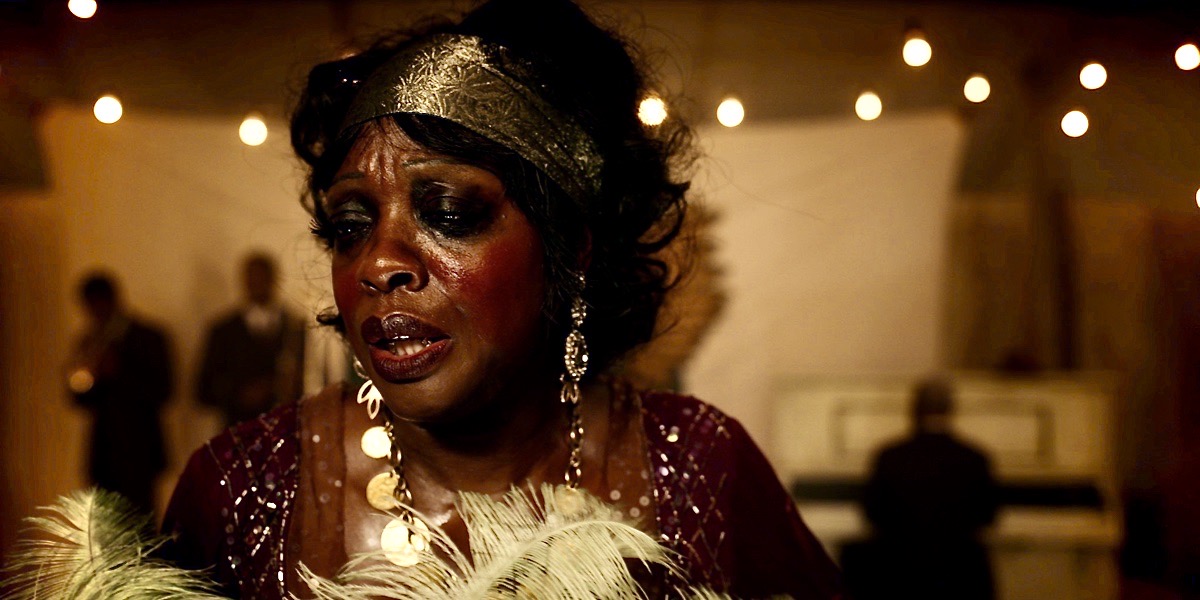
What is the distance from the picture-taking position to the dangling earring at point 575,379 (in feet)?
5.41

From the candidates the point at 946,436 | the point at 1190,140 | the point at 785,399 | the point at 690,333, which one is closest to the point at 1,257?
the point at 690,333

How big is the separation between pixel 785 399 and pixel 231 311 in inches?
108

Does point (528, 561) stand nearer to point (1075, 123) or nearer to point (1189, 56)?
point (1075, 123)

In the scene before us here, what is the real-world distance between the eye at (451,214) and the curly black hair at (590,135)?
70 millimetres

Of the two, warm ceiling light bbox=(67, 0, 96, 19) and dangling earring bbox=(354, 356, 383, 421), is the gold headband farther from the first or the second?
warm ceiling light bbox=(67, 0, 96, 19)

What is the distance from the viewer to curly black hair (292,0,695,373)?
155 centimetres

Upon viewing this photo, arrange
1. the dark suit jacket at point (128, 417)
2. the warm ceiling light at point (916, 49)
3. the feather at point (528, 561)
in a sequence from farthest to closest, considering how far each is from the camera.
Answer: the dark suit jacket at point (128, 417) < the warm ceiling light at point (916, 49) < the feather at point (528, 561)

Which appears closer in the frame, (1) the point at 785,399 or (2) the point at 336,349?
(2) the point at 336,349

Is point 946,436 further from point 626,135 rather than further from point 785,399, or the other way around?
point 626,135

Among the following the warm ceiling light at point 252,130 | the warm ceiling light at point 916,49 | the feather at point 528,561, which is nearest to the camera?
the feather at point 528,561

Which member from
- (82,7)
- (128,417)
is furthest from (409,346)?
(128,417)

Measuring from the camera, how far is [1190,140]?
295cm

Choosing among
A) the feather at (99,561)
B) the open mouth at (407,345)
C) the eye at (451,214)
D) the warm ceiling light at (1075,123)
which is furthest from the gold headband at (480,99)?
the warm ceiling light at (1075,123)

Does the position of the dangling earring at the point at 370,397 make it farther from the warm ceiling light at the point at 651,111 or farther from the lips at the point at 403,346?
the warm ceiling light at the point at 651,111
